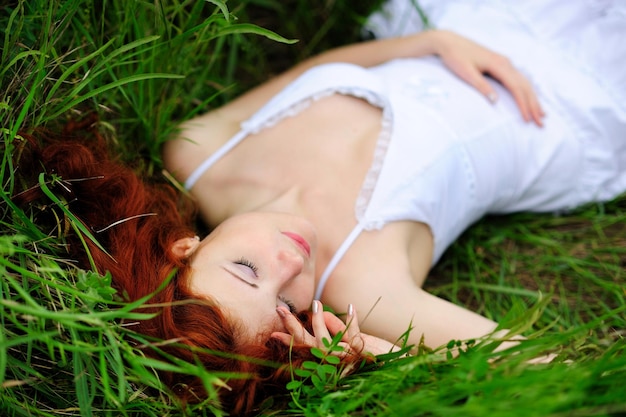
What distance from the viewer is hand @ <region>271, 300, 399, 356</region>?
175 centimetres

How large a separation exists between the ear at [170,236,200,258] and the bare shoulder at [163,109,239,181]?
0.56 m

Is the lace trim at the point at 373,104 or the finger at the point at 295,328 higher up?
the lace trim at the point at 373,104

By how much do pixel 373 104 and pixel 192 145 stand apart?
2.36 ft

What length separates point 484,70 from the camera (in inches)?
104

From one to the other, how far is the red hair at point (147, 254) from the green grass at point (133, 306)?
58 mm

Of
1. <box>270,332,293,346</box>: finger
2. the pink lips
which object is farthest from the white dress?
<box>270,332,293,346</box>: finger

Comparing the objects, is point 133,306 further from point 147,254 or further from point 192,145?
point 192,145

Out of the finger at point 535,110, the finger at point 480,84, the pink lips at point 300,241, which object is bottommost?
the pink lips at point 300,241

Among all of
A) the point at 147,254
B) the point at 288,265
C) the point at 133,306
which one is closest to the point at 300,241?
Result: the point at 288,265

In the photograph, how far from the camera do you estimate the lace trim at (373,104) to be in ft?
7.54

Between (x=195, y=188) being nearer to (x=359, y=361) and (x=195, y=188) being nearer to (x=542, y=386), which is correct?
Result: (x=359, y=361)

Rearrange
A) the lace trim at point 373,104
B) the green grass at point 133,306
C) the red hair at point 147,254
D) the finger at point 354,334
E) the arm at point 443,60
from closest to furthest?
the green grass at point 133,306, the red hair at point 147,254, the finger at point 354,334, the lace trim at point 373,104, the arm at point 443,60

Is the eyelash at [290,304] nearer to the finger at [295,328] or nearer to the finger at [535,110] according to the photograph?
the finger at [295,328]

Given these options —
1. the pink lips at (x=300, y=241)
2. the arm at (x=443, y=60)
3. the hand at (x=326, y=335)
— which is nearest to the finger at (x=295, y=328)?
the hand at (x=326, y=335)
